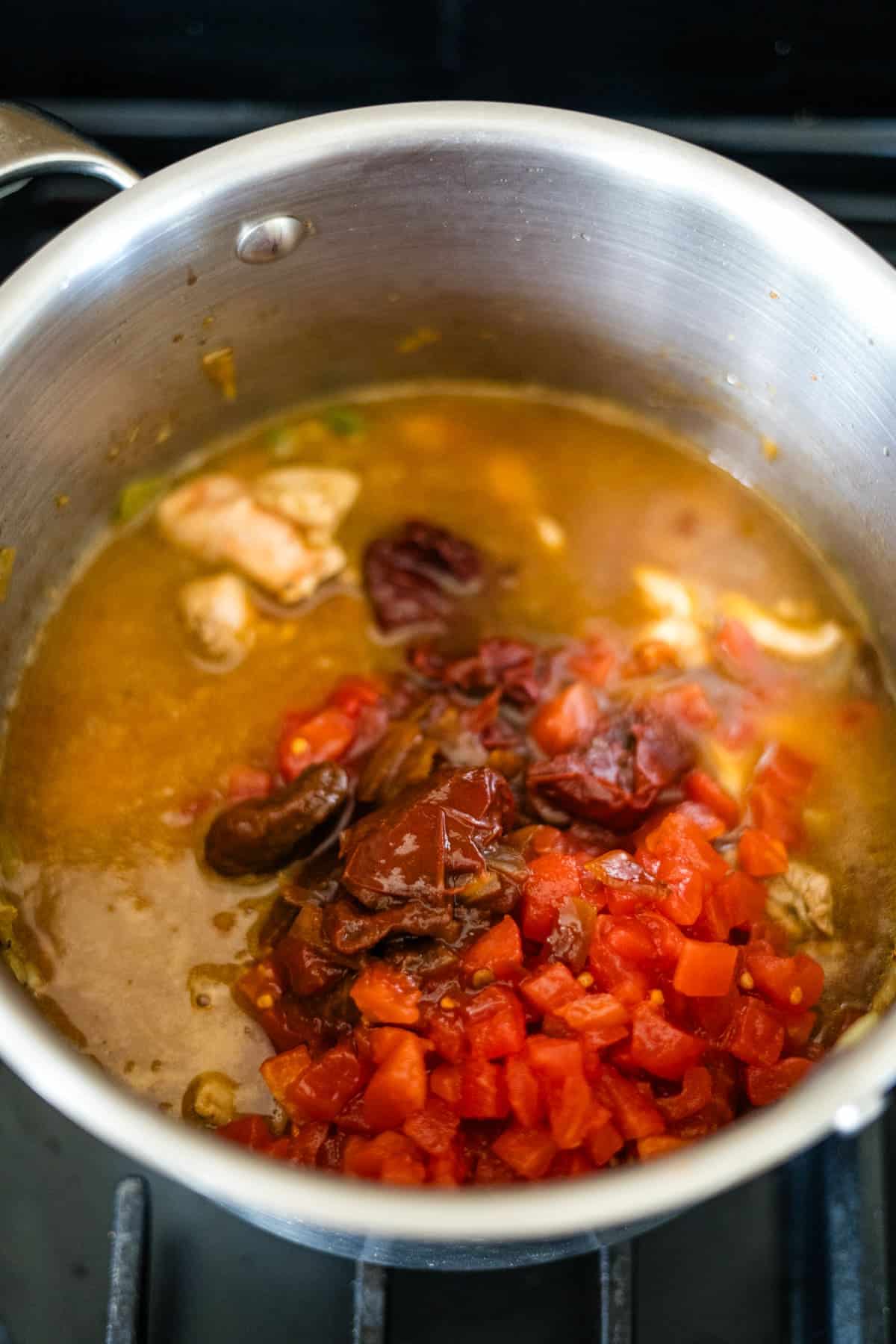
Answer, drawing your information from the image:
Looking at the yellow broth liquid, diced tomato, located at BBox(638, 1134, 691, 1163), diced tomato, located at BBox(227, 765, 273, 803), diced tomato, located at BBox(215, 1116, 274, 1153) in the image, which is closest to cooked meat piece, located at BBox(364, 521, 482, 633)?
the yellow broth liquid

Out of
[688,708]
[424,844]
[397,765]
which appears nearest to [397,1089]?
[424,844]

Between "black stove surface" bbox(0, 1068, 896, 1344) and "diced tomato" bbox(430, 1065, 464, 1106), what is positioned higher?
"diced tomato" bbox(430, 1065, 464, 1106)

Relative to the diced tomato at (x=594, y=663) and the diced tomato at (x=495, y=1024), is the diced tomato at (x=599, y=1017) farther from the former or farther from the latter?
the diced tomato at (x=594, y=663)

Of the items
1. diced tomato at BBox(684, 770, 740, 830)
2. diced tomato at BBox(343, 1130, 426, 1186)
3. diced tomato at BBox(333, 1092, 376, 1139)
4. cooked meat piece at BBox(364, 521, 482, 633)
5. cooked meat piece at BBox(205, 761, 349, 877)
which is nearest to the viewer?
diced tomato at BBox(343, 1130, 426, 1186)

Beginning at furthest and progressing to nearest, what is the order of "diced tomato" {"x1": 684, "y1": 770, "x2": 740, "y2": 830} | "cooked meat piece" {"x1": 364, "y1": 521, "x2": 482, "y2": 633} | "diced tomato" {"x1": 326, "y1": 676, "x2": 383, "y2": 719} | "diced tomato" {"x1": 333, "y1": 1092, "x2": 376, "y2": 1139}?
"cooked meat piece" {"x1": 364, "y1": 521, "x2": 482, "y2": 633}
"diced tomato" {"x1": 326, "y1": 676, "x2": 383, "y2": 719}
"diced tomato" {"x1": 684, "y1": 770, "x2": 740, "y2": 830}
"diced tomato" {"x1": 333, "y1": 1092, "x2": 376, "y2": 1139}

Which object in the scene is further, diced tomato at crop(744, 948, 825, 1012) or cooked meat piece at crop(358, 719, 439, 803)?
cooked meat piece at crop(358, 719, 439, 803)

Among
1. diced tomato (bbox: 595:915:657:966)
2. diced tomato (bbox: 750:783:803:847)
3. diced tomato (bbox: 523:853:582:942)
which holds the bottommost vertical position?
Result: diced tomato (bbox: 595:915:657:966)

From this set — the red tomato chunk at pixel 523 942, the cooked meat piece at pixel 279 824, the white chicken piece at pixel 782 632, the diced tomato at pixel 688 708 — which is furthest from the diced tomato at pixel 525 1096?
the white chicken piece at pixel 782 632

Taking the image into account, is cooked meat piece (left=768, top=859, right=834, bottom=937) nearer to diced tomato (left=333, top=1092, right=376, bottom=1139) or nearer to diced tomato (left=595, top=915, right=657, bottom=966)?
diced tomato (left=595, top=915, right=657, bottom=966)
